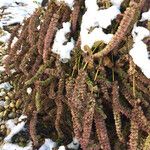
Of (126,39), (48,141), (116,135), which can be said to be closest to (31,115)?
(48,141)

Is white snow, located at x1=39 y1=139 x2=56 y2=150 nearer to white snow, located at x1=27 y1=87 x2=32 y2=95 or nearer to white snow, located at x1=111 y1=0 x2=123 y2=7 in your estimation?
white snow, located at x1=27 y1=87 x2=32 y2=95

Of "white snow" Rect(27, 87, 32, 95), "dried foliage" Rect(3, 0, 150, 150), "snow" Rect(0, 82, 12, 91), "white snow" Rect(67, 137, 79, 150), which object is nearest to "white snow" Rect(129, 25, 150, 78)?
"dried foliage" Rect(3, 0, 150, 150)

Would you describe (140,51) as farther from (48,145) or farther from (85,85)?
(48,145)

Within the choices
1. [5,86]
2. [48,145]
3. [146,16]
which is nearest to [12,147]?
[48,145]

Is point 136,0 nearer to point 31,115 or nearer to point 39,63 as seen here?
point 39,63

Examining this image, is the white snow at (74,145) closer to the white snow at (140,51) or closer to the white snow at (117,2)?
the white snow at (140,51)

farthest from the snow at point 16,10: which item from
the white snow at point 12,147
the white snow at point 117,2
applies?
the white snow at point 117,2

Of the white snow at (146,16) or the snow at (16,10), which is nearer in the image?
the white snow at (146,16)
